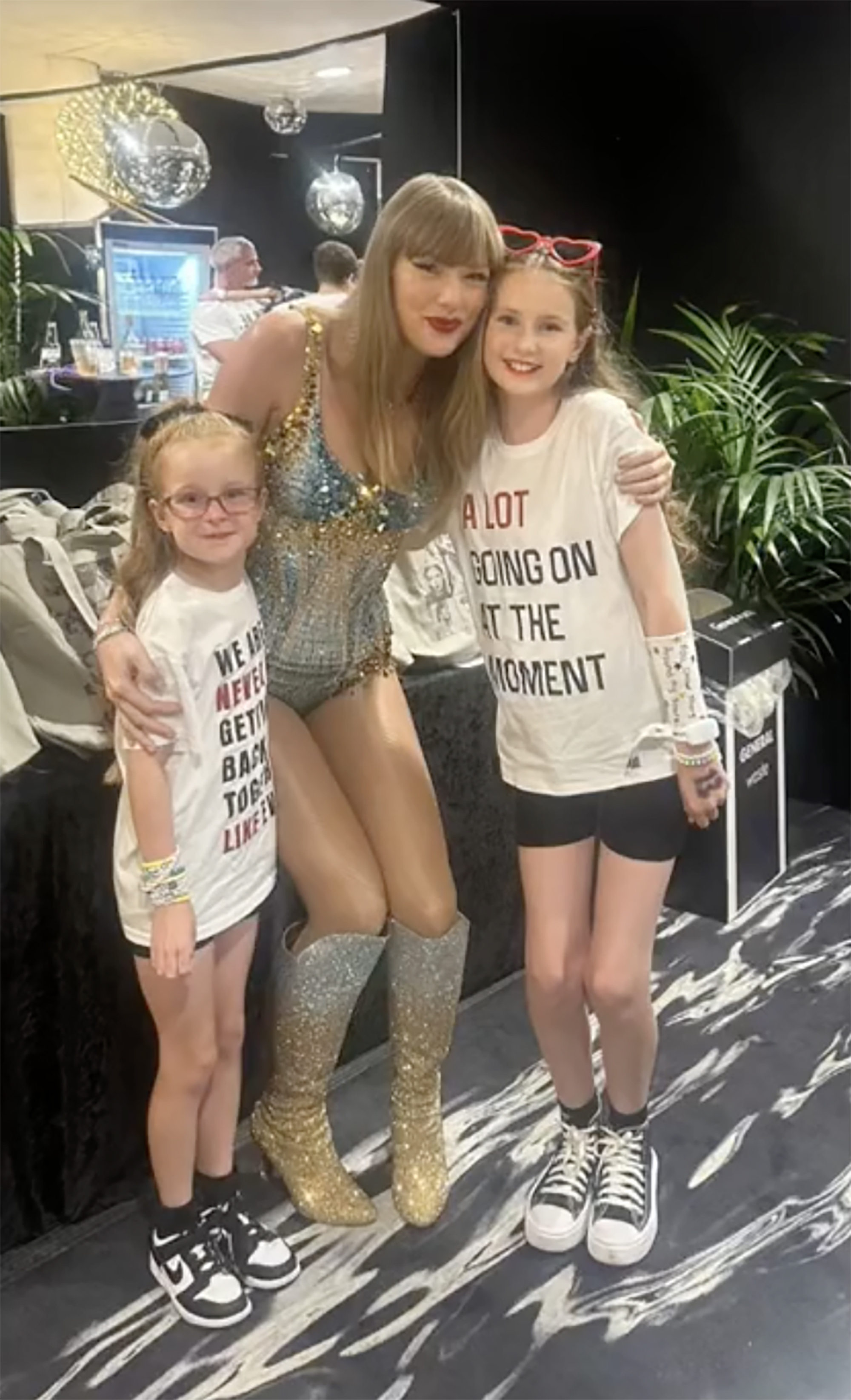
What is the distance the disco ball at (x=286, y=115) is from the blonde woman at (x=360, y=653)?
1.10 meters

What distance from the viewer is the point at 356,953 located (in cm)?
180

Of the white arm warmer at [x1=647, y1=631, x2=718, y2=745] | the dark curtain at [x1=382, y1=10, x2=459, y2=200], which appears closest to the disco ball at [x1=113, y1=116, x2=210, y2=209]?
the dark curtain at [x1=382, y1=10, x2=459, y2=200]

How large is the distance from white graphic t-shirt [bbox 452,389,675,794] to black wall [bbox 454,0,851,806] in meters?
1.81

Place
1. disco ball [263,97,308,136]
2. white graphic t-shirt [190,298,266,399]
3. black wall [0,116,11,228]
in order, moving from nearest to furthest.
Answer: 1. black wall [0,116,11,228]
2. white graphic t-shirt [190,298,266,399]
3. disco ball [263,97,308,136]

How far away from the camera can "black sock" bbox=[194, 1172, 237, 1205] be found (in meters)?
1.79

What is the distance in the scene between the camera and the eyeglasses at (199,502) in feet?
5.01

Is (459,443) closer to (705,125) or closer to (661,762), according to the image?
(661,762)

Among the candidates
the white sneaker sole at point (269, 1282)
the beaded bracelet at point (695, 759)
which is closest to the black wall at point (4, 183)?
the beaded bracelet at point (695, 759)

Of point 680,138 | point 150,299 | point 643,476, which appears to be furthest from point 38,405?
point 680,138

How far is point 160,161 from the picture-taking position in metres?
2.50

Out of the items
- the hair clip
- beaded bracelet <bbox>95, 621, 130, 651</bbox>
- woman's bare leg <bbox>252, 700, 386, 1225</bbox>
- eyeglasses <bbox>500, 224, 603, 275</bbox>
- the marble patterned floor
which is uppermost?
eyeglasses <bbox>500, 224, 603, 275</bbox>

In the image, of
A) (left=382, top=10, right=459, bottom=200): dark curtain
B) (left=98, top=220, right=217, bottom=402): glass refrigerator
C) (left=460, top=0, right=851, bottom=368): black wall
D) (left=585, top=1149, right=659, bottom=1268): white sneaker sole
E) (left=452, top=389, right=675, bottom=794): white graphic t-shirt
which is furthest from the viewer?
(left=460, top=0, right=851, bottom=368): black wall

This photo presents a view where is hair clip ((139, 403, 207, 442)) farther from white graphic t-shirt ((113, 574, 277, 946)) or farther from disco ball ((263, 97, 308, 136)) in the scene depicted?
disco ball ((263, 97, 308, 136))

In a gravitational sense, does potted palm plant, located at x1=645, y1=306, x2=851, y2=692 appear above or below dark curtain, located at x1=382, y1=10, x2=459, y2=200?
below
